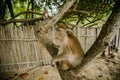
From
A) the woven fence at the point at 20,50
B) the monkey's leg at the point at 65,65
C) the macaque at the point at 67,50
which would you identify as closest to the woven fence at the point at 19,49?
the woven fence at the point at 20,50

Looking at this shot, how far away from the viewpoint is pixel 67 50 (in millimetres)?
2264

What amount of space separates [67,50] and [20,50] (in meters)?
3.32

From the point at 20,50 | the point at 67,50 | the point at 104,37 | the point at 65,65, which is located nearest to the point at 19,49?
the point at 20,50

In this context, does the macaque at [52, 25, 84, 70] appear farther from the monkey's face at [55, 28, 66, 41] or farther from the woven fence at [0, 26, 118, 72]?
the woven fence at [0, 26, 118, 72]

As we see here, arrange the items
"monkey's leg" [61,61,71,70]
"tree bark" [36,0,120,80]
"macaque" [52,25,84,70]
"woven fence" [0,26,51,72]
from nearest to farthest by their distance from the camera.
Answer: "tree bark" [36,0,120,80] < "monkey's leg" [61,61,71,70] < "macaque" [52,25,84,70] < "woven fence" [0,26,51,72]

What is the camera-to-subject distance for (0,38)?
481cm

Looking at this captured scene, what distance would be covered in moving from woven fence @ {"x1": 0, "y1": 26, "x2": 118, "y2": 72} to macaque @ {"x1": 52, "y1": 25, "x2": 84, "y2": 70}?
2819mm

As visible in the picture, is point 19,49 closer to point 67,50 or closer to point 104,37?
point 67,50

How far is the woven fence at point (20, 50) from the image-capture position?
4930 mm

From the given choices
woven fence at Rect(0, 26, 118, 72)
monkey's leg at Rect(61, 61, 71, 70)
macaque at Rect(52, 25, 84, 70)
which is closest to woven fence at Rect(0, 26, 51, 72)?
woven fence at Rect(0, 26, 118, 72)

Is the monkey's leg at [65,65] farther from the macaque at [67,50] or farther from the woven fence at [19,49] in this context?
the woven fence at [19,49]

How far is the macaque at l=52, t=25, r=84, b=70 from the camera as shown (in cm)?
210

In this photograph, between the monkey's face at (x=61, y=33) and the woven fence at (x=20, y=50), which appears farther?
the woven fence at (x=20, y=50)

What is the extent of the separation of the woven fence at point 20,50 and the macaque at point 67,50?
282 cm
